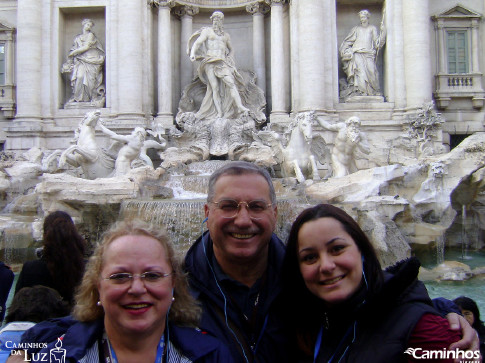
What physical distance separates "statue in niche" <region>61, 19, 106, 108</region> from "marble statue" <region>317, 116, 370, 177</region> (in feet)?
23.9

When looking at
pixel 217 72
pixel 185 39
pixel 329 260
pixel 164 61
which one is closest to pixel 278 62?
pixel 217 72

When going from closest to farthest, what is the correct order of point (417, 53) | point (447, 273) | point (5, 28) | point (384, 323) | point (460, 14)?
point (384, 323) → point (447, 273) → point (417, 53) → point (460, 14) → point (5, 28)

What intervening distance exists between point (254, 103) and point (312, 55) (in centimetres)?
215

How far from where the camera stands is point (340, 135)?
10781 mm

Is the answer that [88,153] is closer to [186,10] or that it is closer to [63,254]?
[186,10]

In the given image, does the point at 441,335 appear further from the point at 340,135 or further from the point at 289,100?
the point at 289,100

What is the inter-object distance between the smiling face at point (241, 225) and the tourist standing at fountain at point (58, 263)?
1.39 m

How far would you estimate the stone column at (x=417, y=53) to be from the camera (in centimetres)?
1374

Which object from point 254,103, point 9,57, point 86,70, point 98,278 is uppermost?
point 9,57

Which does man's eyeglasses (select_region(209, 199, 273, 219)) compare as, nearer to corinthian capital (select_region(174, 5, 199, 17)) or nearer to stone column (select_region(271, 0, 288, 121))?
stone column (select_region(271, 0, 288, 121))

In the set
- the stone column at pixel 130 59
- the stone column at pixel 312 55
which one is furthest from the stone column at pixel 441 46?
the stone column at pixel 130 59

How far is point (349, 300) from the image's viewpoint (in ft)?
5.84

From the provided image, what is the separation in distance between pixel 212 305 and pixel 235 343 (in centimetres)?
19

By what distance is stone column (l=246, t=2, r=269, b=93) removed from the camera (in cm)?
1495
